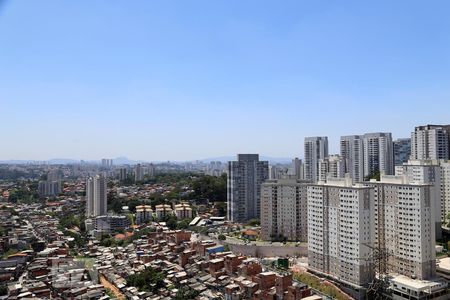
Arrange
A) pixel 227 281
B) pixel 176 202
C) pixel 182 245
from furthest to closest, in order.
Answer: pixel 176 202 < pixel 182 245 < pixel 227 281

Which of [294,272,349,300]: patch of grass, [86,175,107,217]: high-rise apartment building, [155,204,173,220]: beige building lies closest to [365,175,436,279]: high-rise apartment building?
[294,272,349,300]: patch of grass

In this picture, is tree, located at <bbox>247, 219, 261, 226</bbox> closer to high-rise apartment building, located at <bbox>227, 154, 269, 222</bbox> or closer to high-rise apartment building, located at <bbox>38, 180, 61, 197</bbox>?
high-rise apartment building, located at <bbox>227, 154, 269, 222</bbox>

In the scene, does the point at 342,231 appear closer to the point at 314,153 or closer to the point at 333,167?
the point at 333,167

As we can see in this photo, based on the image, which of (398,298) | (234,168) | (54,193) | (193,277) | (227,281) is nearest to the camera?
(398,298)

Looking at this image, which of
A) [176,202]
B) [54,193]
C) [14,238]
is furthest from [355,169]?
[54,193]

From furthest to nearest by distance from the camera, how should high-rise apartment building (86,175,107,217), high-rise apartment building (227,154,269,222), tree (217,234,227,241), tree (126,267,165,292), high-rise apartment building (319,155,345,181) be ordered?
high-rise apartment building (86,175,107,217) → high-rise apartment building (319,155,345,181) → high-rise apartment building (227,154,269,222) → tree (217,234,227,241) → tree (126,267,165,292)

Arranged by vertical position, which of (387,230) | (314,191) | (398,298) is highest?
(314,191)

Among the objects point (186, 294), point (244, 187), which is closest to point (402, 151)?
point (244, 187)

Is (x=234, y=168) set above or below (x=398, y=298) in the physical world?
above

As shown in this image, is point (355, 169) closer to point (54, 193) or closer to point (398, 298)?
point (398, 298)
